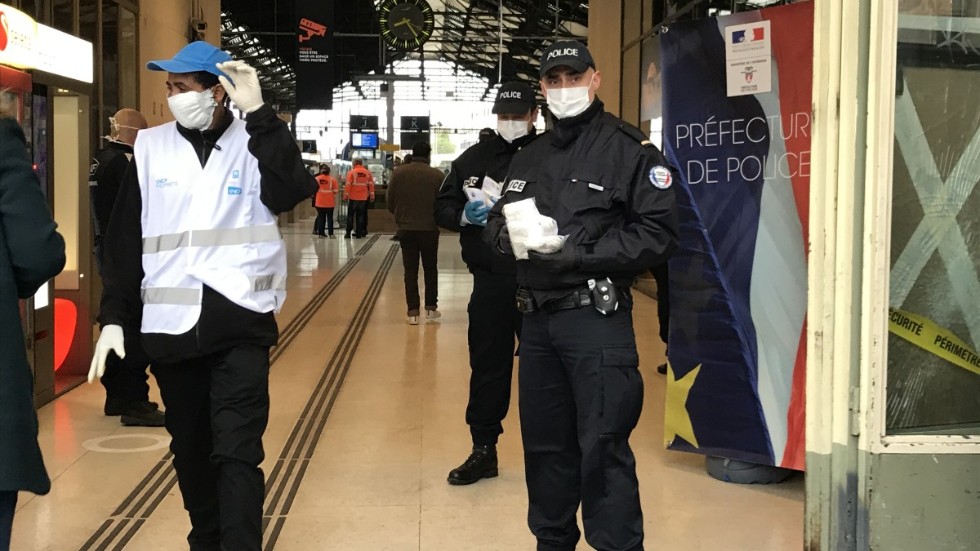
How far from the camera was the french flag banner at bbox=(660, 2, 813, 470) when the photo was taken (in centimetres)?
431

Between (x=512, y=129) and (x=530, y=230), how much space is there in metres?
1.38

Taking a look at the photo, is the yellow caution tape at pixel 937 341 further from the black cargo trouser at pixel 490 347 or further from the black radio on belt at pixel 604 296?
A: the black cargo trouser at pixel 490 347

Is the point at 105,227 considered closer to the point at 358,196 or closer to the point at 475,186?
the point at 475,186

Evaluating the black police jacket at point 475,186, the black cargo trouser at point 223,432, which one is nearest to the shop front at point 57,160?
the black police jacket at point 475,186

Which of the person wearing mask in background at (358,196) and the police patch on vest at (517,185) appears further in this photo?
the person wearing mask in background at (358,196)

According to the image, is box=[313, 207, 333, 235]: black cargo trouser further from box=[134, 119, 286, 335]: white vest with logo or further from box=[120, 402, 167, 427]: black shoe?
box=[134, 119, 286, 335]: white vest with logo

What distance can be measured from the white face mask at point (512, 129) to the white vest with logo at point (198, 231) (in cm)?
142

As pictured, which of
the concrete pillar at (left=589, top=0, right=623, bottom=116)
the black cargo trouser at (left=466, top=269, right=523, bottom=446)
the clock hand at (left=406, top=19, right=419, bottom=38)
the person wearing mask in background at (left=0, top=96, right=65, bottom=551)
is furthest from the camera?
the clock hand at (left=406, top=19, right=419, bottom=38)

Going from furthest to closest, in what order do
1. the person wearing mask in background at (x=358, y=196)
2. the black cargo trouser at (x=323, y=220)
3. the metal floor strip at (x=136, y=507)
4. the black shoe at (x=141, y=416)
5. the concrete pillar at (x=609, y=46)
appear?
the black cargo trouser at (x=323, y=220) < the person wearing mask in background at (x=358, y=196) < the concrete pillar at (x=609, y=46) < the black shoe at (x=141, y=416) < the metal floor strip at (x=136, y=507)

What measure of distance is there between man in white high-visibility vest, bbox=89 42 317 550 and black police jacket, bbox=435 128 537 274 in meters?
1.32

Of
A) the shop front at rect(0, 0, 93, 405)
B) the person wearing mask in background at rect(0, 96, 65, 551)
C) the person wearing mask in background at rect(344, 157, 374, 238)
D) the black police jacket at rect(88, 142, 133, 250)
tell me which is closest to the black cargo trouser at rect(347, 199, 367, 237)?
the person wearing mask in background at rect(344, 157, 374, 238)

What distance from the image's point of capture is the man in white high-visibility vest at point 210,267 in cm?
305

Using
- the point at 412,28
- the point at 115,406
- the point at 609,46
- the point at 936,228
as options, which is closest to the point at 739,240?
the point at 936,228

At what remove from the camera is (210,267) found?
3074mm
